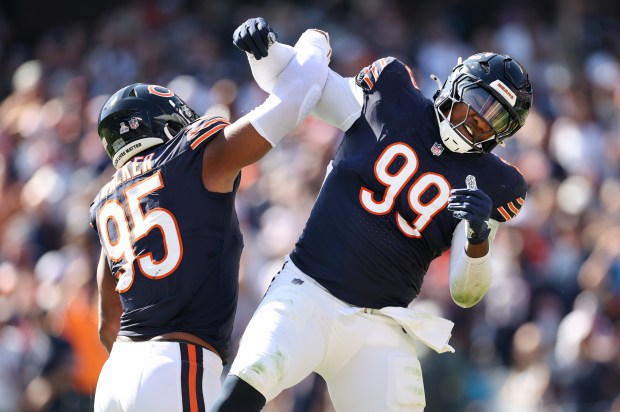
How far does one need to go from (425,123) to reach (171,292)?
133cm

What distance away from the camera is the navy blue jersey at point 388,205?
5.05 meters

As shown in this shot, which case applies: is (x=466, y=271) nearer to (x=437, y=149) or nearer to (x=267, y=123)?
(x=437, y=149)

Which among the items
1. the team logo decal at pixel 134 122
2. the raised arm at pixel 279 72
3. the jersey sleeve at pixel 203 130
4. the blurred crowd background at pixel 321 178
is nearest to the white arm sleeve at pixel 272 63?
the raised arm at pixel 279 72

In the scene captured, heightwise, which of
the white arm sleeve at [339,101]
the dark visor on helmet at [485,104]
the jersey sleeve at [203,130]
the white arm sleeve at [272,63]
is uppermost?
the white arm sleeve at [272,63]

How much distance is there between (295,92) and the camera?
480cm

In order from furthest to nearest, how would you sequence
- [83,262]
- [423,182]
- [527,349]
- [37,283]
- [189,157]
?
[37,283] → [83,262] → [527,349] → [423,182] → [189,157]

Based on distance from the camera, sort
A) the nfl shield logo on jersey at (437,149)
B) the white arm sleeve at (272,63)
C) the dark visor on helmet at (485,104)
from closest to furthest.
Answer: the white arm sleeve at (272,63), the dark visor on helmet at (485,104), the nfl shield logo on jersey at (437,149)

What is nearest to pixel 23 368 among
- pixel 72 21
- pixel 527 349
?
pixel 527 349

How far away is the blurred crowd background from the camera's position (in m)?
8.83

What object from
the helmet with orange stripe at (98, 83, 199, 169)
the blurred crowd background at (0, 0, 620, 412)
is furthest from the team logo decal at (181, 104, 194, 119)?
the blurred crowd background at (0, 0, 620, 412)

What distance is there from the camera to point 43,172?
12.3 metres

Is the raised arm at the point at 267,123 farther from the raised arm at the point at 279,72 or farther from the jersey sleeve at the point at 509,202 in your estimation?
the jersey sleeve at the point at 509,202

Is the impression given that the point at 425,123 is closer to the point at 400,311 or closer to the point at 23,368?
the point at 400,311

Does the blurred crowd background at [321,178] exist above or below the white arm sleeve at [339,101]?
below
